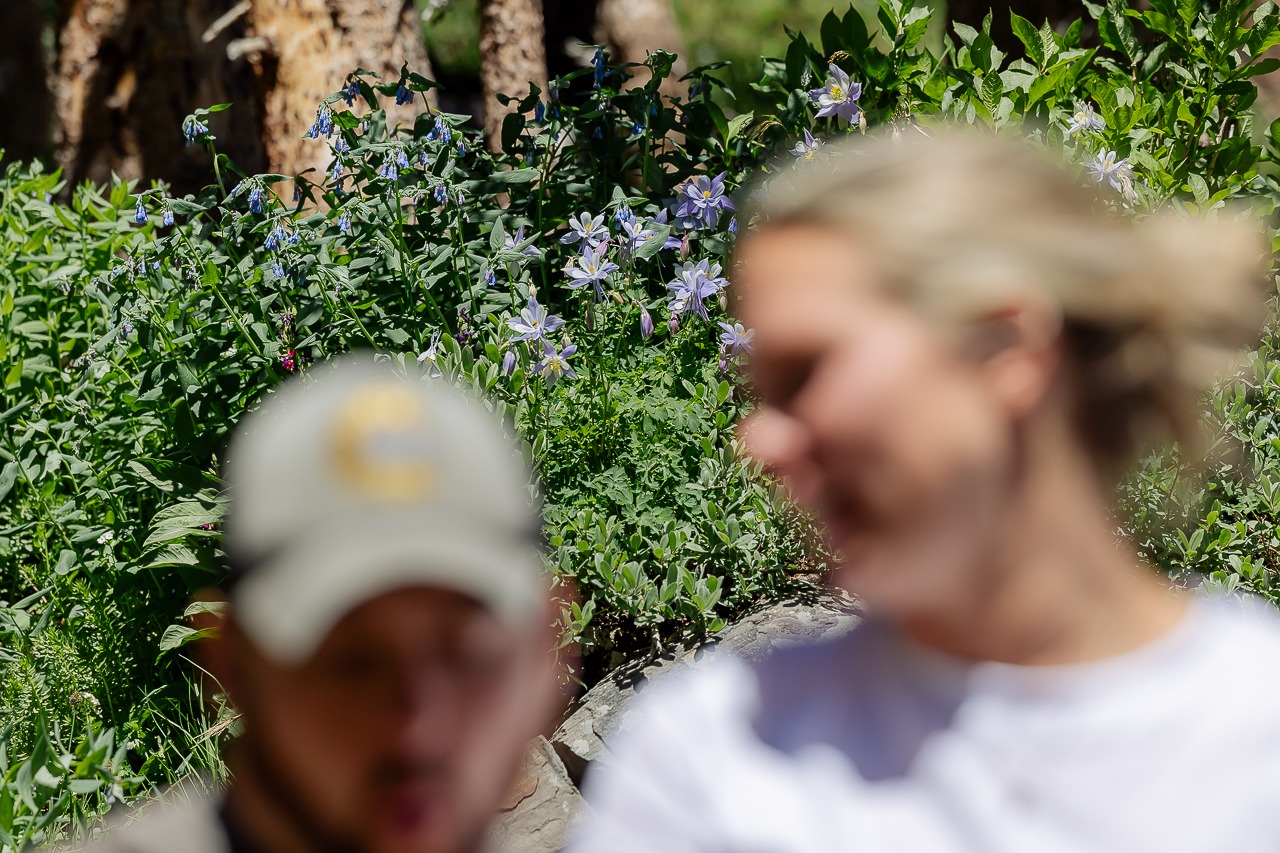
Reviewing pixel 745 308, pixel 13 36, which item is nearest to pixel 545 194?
pixel 745 308

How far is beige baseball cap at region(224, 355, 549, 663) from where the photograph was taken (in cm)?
58

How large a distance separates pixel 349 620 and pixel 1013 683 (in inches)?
22.4

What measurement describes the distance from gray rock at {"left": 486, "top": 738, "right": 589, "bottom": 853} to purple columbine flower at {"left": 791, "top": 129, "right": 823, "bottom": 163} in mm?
1578

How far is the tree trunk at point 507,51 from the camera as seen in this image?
4805 mm

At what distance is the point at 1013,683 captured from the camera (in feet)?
2.88

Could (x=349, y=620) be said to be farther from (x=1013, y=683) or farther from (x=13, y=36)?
(x=13, y=36)

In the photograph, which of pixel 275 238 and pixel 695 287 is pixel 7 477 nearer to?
pixel 275 238

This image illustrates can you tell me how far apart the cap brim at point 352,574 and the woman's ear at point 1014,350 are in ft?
1.37

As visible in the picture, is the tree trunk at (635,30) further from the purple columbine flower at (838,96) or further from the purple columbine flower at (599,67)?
the purple columbine flower at (838,96)

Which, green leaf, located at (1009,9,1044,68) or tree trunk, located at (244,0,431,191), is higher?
green leaf, located at (1009,9,1044,68)

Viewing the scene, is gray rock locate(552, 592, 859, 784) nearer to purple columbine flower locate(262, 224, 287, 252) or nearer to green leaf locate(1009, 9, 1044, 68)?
purple columbine flower locate(262, 224, 287, 252)

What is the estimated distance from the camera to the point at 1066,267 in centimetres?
83

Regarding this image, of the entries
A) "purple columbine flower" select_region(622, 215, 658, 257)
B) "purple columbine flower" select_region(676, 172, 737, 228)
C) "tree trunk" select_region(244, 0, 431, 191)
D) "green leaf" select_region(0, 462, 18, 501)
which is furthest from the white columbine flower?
"green leaf" select_region(0, 462, 18, 501)

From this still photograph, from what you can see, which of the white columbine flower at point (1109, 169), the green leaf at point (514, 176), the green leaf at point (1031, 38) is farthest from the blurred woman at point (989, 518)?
the green leaf at point (1031, 38)
